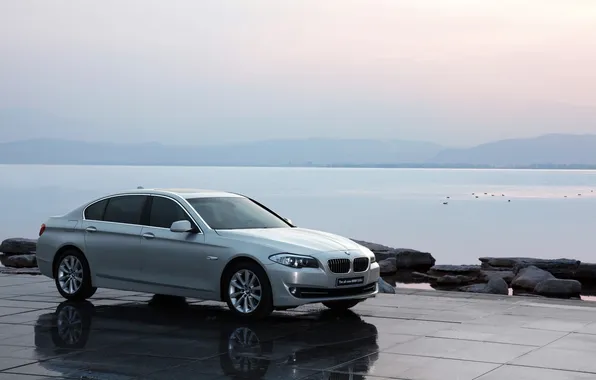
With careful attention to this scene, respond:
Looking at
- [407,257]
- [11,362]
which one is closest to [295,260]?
[11,362]

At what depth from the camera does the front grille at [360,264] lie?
12602 millimetres

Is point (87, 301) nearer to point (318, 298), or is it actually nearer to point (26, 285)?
point (26, 285)

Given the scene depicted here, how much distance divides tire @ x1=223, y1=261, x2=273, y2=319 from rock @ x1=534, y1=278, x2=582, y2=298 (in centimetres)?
1396

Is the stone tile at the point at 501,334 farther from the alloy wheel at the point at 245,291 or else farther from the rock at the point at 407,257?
the rock at the point at 407,257

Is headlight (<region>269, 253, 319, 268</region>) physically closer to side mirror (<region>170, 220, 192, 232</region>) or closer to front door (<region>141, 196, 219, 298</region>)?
front door (<region>141, 196, 219, 298</region>)

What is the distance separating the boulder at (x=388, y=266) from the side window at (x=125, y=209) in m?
18.5

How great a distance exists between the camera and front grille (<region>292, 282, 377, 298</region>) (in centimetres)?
1211

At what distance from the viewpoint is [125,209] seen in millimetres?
14109

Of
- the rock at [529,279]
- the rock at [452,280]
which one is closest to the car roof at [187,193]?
the rock at [529,279]

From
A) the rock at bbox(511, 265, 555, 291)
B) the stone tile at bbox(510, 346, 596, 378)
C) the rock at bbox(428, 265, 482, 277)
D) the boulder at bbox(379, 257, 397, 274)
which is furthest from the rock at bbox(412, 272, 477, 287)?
the stone tile at bbox(510, 346, 596, 378)

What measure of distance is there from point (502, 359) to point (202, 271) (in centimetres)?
457

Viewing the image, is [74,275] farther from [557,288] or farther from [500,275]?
[500,275]

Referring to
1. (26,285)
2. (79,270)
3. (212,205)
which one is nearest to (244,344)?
(212,205)

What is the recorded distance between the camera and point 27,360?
31.8 feet
